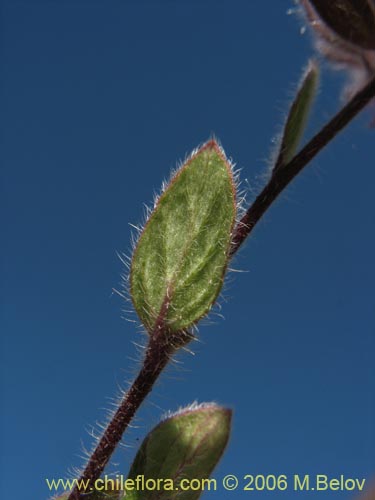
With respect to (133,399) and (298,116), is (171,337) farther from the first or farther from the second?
(298,116)

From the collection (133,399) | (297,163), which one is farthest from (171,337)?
(297,163)

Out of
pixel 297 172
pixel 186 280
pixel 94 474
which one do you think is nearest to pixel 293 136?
pixel 297 172

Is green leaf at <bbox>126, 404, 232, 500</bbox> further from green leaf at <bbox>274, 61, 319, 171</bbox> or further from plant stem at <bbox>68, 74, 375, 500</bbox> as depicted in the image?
green leaf at <bbox>274, 61, 319, 171</bbox>

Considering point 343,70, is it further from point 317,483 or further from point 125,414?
point 317,483

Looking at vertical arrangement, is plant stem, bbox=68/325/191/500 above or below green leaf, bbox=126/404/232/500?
above

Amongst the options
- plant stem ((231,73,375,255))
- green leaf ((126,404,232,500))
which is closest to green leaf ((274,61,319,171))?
plant stem ((231,73,375,255))

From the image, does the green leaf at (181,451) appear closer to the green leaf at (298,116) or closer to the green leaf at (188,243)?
the green leaf at (188,243)
